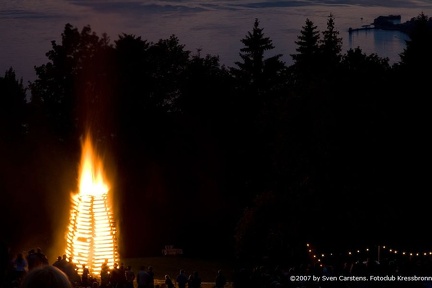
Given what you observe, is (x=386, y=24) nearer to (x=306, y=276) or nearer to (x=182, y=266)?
(x=182, y=266)

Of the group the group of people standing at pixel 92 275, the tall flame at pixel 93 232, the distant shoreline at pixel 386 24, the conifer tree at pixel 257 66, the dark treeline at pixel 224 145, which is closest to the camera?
the group of people standing at pixel 92 275

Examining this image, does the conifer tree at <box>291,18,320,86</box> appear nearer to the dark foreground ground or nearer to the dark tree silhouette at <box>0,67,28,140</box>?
the dark tree silhouette at <box>0,67,28,140</box>

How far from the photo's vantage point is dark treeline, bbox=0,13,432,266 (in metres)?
31.8

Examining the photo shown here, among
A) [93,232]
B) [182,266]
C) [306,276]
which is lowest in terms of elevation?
[182,266]

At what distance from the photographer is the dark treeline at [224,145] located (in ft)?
104

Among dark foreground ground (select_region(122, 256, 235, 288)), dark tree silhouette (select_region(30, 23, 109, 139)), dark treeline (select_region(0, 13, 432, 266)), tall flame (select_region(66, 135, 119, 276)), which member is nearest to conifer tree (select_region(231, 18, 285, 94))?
dark treeline (select_region(0, 13, 432, 266))

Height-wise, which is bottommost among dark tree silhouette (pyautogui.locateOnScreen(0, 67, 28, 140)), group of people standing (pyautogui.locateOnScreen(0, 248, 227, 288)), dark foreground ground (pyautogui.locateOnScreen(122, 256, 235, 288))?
dark foreground ground (pyautogui.locateOnScreen(122, 256, 235, 288))

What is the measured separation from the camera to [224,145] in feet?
159

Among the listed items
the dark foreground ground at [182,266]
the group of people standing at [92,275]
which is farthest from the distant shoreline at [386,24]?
the group of people standing at [92,275]

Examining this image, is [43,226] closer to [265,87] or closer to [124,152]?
[124,152]

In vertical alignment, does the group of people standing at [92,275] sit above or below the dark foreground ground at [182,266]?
above

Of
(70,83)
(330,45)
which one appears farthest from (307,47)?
(70,83)

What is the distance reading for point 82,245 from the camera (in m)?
23.3

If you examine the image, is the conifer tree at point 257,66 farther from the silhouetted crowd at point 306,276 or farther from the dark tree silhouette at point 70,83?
the silhouetted crowd at point 306,276
